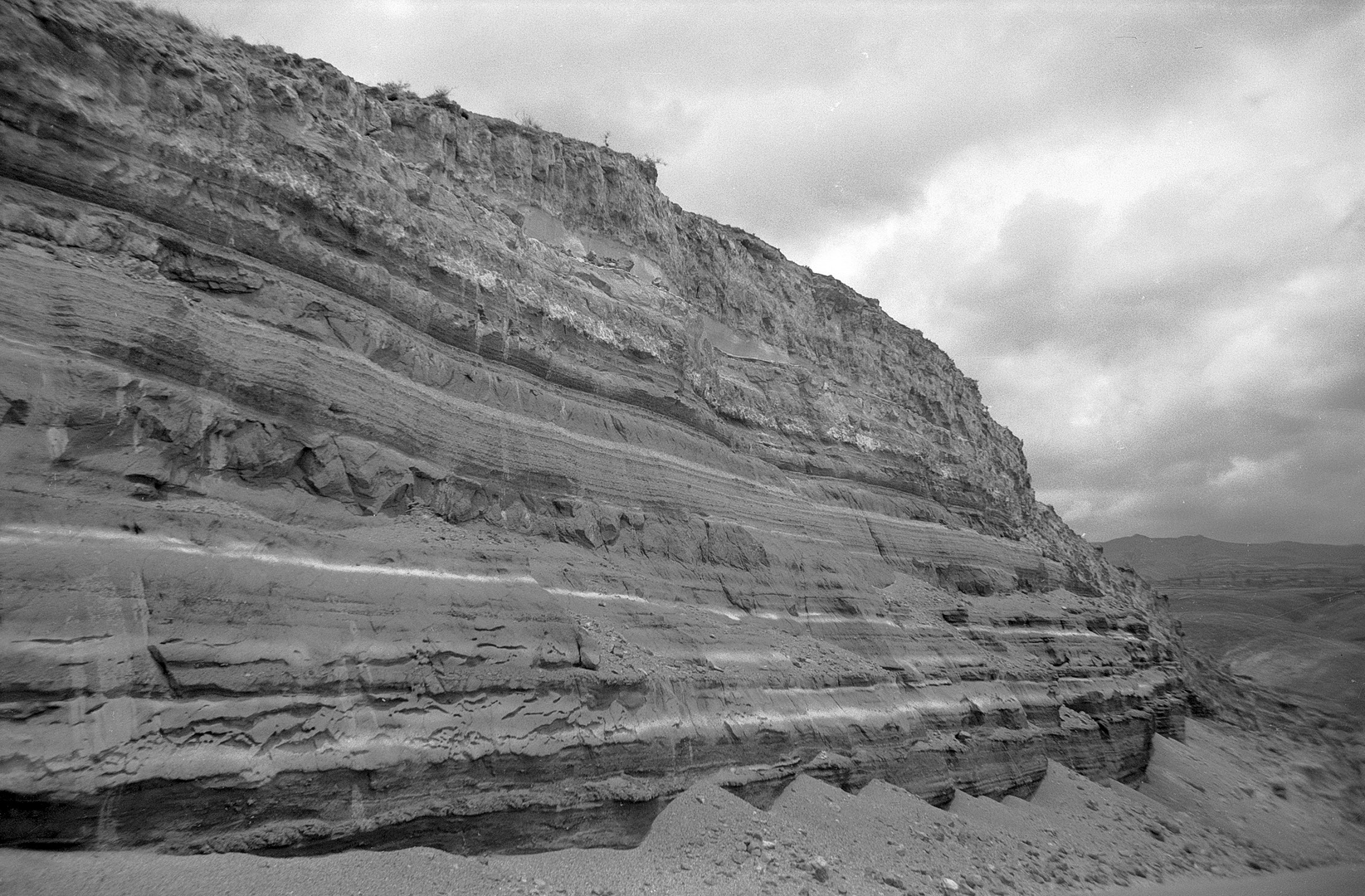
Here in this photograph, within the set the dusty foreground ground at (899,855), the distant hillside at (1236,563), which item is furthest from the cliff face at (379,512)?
the distant hillside at (1236,563)

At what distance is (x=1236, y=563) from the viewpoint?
108562mm

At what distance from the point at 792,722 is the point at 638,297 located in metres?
9.36

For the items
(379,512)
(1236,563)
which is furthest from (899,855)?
(1236,563)

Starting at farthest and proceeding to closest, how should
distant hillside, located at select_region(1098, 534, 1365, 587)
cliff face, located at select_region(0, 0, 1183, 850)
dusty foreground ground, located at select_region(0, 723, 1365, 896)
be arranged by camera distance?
distant hillside, located at select_region(1098, 534, 1365, 587), cliff face, located at select_region(0, 0, 1183, 850), dusty foreground ground, located at select_region(0, 723, 1365, 896)

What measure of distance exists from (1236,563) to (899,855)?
122264mm

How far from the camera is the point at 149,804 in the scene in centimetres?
624

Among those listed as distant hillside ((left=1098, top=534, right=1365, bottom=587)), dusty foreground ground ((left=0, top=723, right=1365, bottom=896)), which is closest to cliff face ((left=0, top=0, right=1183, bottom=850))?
dusty foreground ground ((left=0, top=723, right=1365, bottom=896))

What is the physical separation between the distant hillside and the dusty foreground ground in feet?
69.3

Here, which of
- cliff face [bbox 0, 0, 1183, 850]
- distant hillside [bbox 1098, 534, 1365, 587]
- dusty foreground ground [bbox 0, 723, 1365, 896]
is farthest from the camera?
distant hillside [bbox 1098, 534, 1365, 587]

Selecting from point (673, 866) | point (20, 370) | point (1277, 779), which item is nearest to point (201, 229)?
point (20, 370)

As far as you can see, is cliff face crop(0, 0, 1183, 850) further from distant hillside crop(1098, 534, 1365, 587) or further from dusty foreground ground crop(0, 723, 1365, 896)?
distant hillside crop(1098, 534, 1365, 587)

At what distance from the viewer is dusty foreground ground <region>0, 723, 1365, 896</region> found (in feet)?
21.3

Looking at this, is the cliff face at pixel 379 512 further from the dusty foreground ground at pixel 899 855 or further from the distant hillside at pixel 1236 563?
the distant hillside at pixel 1236 563

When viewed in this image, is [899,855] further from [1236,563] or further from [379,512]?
[1236,563]
